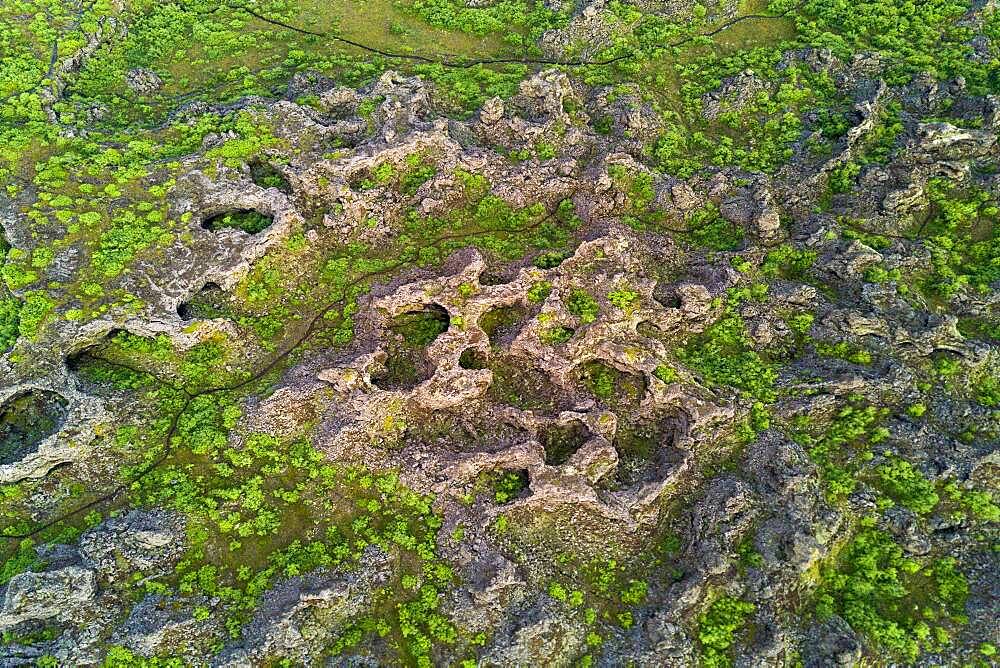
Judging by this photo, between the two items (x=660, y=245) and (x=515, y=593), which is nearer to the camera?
(x=515, y=593)

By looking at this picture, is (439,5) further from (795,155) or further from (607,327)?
(607,327)

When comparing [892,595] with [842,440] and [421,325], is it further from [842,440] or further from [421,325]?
[421,325]

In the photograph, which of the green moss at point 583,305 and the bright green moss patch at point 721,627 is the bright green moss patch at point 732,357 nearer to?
the green moss at point 583,305

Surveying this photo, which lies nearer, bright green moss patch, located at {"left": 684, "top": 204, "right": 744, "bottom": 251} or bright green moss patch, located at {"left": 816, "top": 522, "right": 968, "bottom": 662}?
bright green moss patch, located at {"left": 816, "top": 522, "right": 968, "bottom": 662}

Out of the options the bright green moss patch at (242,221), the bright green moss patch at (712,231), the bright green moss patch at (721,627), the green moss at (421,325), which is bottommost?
the bright green moss patch at (721,627)

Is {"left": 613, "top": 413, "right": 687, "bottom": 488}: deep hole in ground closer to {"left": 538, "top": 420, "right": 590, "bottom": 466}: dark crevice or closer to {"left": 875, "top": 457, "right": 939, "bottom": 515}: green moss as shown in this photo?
{"left": 538, "top": 420, "right": 590, "bottom": 466}: dark crevice

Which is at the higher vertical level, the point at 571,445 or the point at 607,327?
the point at 607,327

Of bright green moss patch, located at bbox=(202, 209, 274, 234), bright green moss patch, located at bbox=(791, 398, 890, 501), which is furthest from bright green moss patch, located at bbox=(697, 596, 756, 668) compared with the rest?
bright green moss patch, located at bbox=(202, 209, 274, 234)

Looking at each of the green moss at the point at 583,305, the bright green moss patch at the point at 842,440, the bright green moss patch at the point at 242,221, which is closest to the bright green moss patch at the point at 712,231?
the green moss at the point at 583,305

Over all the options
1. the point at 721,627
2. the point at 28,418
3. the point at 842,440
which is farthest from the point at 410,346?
the point at 842,440

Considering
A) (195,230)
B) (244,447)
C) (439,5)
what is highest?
(439,5)

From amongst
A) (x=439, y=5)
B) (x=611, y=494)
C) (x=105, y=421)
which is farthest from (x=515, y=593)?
(x=439, y=5)
